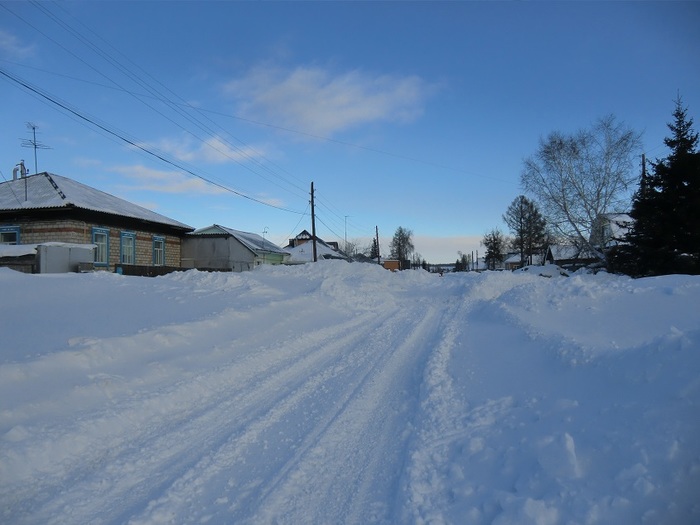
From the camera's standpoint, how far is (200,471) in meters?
3.89

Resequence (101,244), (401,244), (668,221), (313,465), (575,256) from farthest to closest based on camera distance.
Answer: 1. (401,244)
2. (575,256)
3. (101,244)
4. (668,221)
5. (313,465)

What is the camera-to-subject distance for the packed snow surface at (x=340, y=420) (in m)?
3.21

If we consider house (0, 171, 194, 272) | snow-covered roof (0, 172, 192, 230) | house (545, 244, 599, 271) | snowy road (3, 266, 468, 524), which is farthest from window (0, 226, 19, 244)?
house (545, 244, 599, 271)

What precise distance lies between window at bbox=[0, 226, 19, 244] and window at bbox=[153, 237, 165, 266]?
7.40m

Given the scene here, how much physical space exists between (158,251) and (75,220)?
7207mm

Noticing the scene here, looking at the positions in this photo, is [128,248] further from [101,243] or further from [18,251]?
[18,251]

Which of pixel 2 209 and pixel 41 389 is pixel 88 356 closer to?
pixel 41 389

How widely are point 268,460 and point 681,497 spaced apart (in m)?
3.40

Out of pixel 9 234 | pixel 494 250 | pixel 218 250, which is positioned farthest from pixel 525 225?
pixel 9 234

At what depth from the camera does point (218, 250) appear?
34.4 meters

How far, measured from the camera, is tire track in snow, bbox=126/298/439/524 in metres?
3.32

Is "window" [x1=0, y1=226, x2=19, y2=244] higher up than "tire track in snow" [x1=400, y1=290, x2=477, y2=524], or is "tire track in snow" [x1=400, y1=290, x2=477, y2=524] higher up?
"window" [x1=0, y1=226, x2=19, y2=244]

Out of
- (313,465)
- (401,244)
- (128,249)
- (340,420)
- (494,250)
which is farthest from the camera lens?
(401,244)

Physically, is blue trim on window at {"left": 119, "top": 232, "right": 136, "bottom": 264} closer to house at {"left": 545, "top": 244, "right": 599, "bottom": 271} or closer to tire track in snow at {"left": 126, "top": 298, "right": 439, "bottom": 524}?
tire track in snow at {"left": 126, "top": 298, "right": 439, "bottom": 524}
